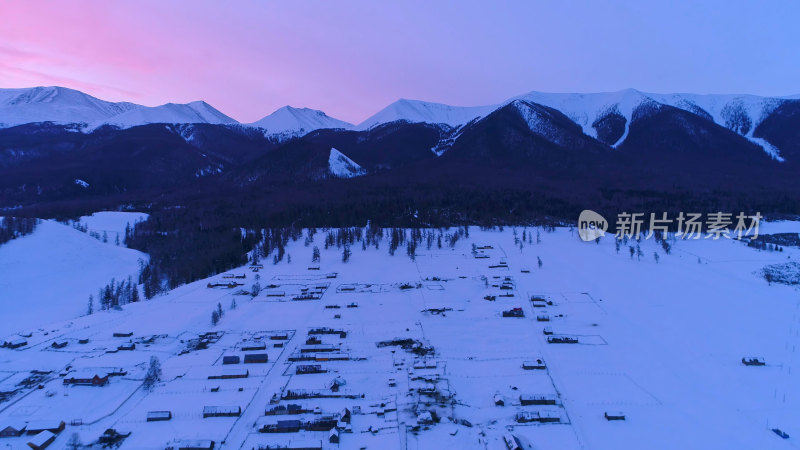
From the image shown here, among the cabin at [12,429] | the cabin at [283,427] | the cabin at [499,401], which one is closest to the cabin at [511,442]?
the cabin at [499,401]

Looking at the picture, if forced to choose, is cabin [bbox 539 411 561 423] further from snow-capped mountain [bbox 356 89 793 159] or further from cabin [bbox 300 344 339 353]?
snow-capped mountain [bbox 356 89 793 159]

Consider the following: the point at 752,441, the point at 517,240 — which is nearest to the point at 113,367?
the point at 752,441

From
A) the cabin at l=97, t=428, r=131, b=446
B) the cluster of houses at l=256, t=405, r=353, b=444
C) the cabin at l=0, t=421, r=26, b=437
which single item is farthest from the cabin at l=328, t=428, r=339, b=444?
the cabin at l=0, t=421, r=26, b=437

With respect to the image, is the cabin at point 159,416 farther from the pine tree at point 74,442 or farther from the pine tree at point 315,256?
the pine tree at point 315,256

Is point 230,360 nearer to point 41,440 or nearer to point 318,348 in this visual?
point 318,348

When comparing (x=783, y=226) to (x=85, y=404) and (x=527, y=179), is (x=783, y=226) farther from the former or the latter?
(x=85, y=404)

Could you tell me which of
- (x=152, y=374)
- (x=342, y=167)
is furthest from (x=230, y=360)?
(x=342, y=167)
